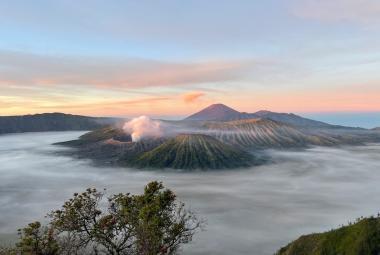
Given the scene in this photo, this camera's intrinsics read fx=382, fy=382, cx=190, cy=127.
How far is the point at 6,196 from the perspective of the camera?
192 meters

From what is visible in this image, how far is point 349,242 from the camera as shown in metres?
40.0

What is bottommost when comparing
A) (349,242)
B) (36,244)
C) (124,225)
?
(36,244)

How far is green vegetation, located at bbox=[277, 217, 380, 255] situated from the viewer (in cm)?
3859

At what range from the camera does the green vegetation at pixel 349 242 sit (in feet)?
127

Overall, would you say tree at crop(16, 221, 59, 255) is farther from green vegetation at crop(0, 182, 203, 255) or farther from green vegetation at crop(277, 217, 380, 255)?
green vegetation at crop(277, 217, 380, 255)

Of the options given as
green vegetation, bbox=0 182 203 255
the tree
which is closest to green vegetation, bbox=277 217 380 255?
green vegetation, bbox=0 182 203 255

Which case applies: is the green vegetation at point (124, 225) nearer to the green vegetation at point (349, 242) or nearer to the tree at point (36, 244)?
the tree at point (36, 244)

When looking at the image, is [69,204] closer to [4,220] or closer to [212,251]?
[212,251]

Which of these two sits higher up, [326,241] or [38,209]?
[326,241]

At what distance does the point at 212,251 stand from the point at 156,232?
228ft

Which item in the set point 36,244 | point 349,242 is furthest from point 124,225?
point 349,242

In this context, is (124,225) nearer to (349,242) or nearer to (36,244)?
(36,244)

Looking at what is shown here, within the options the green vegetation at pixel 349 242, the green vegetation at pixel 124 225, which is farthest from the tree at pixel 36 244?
the green vegetation at pixel 349 242

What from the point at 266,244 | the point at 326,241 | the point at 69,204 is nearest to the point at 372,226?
the point at 326,241
